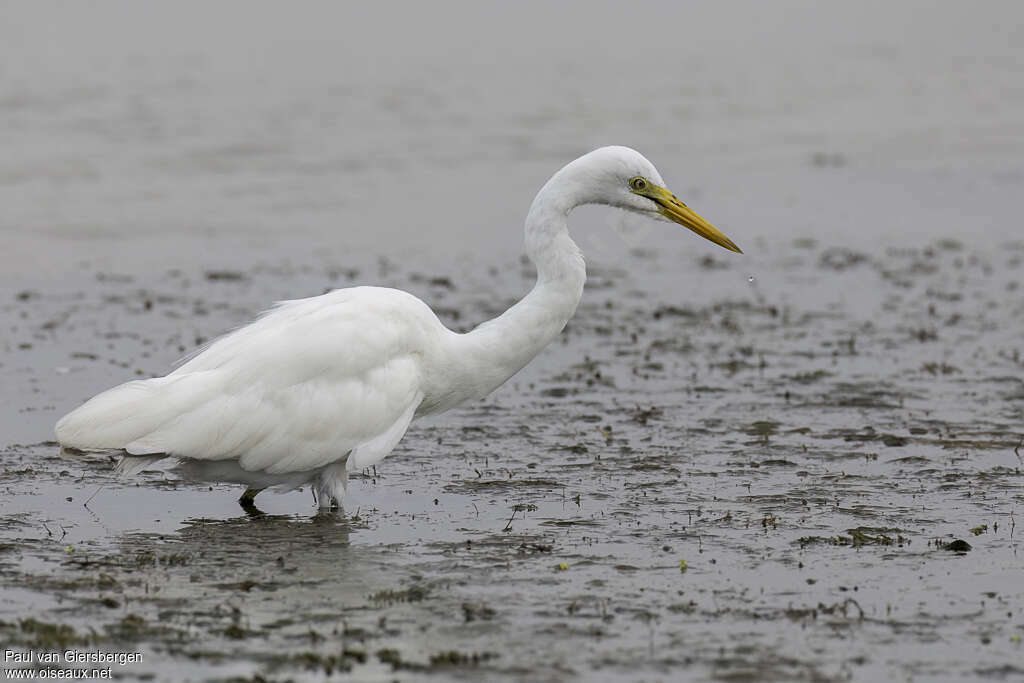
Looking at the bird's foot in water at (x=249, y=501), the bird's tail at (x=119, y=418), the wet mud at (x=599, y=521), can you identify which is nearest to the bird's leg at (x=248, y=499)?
the bird's foot in water at (x=249, y=501)

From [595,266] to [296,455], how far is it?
8810 mm

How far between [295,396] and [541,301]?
1.54 meters

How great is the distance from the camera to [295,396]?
27.3 ft

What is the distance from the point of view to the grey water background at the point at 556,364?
6770 mm

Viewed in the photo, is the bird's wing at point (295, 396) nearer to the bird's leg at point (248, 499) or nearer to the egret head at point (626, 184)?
the bird's leg at point (248, 499)

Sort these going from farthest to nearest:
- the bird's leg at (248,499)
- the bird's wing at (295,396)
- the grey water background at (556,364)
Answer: the bird's leg at (248,499) < the bird's wing at (295,396) < the grey water background at (556,364)

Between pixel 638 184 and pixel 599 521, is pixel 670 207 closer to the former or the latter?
pixel 638 184

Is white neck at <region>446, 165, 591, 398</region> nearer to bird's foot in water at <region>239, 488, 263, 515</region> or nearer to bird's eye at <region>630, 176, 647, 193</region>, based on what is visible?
bird's eye at <region>630, 176, 647, 193</region>

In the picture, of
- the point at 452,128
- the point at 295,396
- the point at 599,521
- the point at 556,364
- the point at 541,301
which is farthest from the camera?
the point at 452,128

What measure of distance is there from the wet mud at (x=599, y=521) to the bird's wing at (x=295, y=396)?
444 mm

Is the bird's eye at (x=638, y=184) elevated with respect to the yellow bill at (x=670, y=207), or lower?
elevated

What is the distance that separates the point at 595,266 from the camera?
54.9 feet

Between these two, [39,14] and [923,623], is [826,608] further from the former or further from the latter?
[39,14]

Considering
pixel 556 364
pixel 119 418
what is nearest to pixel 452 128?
pixel 556 364
